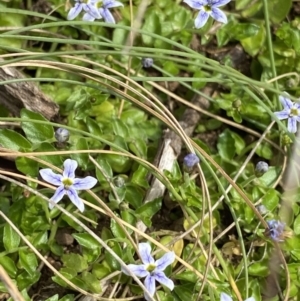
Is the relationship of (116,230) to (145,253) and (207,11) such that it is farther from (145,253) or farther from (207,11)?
(207,11)

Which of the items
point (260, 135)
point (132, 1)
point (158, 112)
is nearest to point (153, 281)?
point (158, 112)

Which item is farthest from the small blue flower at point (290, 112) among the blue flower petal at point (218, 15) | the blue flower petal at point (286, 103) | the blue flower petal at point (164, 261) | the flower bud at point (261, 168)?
the blue flower petal at point (164, 261)

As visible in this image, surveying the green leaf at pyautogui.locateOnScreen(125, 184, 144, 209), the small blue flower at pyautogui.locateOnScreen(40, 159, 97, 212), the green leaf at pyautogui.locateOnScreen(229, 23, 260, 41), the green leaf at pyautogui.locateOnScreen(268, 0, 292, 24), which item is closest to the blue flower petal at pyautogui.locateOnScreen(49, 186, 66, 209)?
the small blue flower at pyautogui.locateOnScreen(40, 159, 97, 212)

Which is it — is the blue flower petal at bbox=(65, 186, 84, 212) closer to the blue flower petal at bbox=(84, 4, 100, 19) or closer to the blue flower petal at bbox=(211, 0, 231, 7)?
the blue flower petal at bbox=(84, 4, 100, 19)

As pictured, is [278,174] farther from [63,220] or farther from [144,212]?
[63,220]

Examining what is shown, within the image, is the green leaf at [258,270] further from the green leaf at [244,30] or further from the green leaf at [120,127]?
the green leaf at [244,30]

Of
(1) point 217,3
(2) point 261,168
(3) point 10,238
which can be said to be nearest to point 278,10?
(1) point 217,3
